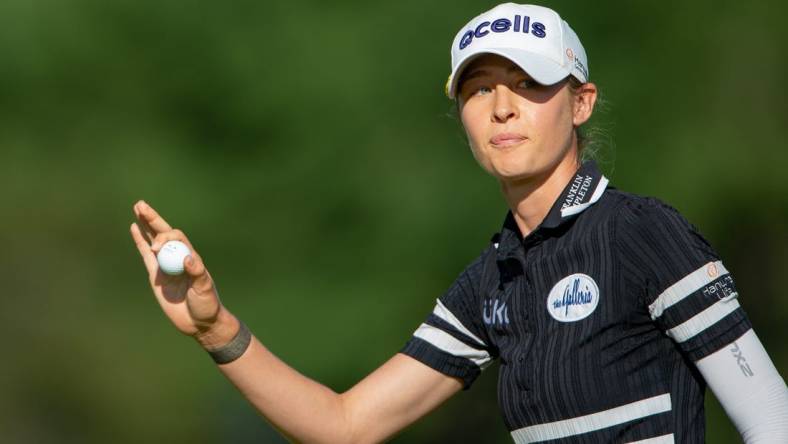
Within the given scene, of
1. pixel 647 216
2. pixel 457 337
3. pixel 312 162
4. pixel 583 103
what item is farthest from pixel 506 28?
pixel 312 162

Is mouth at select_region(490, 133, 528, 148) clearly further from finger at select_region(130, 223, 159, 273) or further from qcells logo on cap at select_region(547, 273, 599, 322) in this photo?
finger at select_region(130, 223, 159, 273)

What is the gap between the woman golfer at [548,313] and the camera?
3.22 m

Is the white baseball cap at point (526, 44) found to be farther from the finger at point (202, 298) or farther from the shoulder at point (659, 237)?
the finger at point (202, 298)

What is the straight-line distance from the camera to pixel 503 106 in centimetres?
357

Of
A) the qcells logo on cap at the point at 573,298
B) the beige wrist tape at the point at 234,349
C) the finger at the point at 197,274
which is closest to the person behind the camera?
the qcells logo on cap at the point at 573,298

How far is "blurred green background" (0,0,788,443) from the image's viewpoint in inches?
405

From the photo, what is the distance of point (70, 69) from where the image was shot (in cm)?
1112

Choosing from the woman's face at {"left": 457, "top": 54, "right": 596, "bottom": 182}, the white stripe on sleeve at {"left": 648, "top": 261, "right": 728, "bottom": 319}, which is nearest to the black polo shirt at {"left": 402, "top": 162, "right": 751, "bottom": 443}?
the white stripe on sleeve at {"left": 648, "top": 261, "right": 728, "bottom": 319}

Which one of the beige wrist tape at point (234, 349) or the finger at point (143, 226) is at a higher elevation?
the finger at point (143, 226)

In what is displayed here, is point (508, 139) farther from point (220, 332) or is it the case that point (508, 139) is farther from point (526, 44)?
point (220, 332)

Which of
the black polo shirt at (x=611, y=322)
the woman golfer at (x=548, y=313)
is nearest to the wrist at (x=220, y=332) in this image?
the woman golfer at (x=548, y=313)

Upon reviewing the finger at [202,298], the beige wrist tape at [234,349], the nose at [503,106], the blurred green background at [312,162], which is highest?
the blurred green background at [312,162]

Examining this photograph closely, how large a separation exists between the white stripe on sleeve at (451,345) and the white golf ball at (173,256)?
75 centimetres

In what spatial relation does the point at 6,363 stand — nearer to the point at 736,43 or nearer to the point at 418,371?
the point at 736,43
